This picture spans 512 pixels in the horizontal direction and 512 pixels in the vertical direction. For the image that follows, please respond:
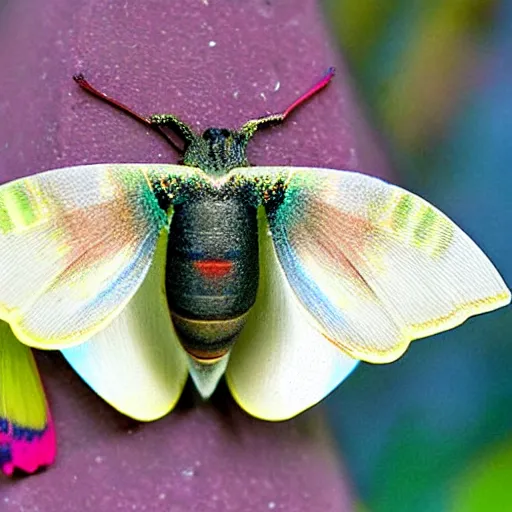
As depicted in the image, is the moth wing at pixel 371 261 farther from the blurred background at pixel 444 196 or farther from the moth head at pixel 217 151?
the blurred background at pixel 444 196

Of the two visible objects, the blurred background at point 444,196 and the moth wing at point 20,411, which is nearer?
the moth wing at point 20,411

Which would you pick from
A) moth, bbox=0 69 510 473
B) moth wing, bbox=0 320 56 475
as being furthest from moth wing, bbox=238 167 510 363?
moth wing, bbox=0 320 56 475

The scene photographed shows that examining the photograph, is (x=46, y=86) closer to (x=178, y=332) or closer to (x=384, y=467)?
(x=178, y=332)

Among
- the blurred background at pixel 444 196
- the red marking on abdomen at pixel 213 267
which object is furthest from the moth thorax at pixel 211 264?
the blurred background at pixel 444 196

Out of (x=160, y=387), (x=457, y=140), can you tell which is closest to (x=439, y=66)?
(x=457, y=140)

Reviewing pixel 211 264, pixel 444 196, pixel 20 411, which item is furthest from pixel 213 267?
pixel 444 196

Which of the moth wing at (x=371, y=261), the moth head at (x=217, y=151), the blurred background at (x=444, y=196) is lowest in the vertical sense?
the blurred background at (x=444, y=196)

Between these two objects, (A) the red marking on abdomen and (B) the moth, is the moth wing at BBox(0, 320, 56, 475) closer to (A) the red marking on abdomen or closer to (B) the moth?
(B) the moth
